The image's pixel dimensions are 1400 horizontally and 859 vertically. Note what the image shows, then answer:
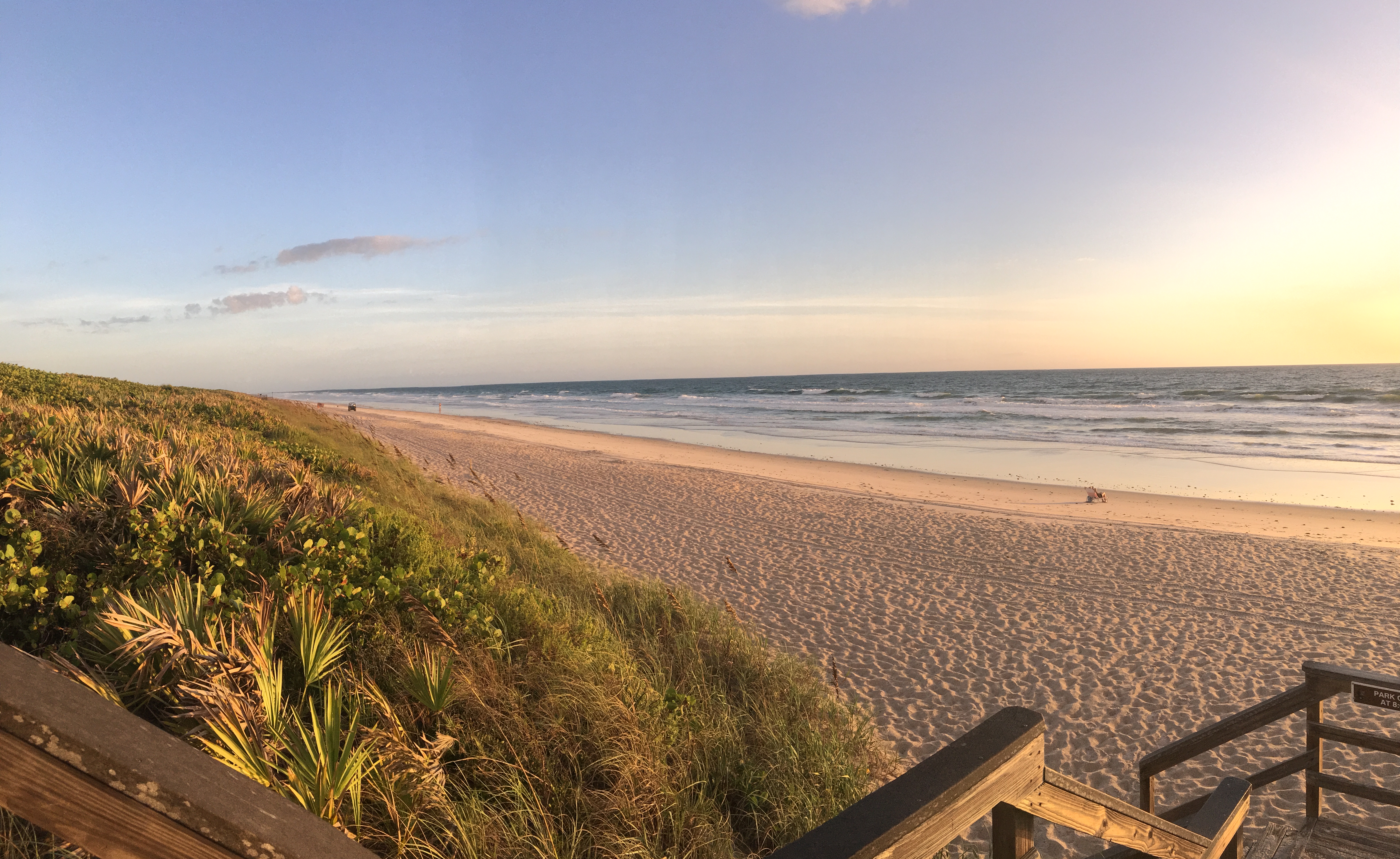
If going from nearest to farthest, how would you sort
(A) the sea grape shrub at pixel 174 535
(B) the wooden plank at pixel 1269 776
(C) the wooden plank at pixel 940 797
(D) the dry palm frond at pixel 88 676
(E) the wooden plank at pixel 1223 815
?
(C) the wooden plank at pixel 940 797, (D) the dry palm frond at pixel 88 676, (E) the wooden plank at pixel 1223 815, (A) the sea grape shrub at pixel 174 535, (B) the wooden plank at pixel 1269 776

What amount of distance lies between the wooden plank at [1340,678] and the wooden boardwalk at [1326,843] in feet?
3.50

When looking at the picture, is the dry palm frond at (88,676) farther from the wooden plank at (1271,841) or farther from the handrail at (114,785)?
the wooden plank at (1271,841)

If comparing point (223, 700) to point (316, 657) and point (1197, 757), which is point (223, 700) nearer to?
point (316, 657)

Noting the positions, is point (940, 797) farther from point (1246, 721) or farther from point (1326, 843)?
point (1326, 843)

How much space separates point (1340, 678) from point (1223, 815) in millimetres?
1888

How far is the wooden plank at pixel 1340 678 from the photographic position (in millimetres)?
3615

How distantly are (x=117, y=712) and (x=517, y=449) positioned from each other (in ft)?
90.9

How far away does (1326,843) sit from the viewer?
4.32 m

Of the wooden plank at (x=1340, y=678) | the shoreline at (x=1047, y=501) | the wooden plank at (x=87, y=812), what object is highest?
the wooden plank at (x=87, y=812)

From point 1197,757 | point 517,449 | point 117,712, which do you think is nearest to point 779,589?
point 1197,757

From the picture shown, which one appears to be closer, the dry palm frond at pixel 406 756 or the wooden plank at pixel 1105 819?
the wooden plank at pixel 1105 819

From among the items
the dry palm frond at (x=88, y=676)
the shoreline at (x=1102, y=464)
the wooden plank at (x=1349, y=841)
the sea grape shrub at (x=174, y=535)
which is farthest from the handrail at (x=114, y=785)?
the shoreline at (x=1102, y=464)

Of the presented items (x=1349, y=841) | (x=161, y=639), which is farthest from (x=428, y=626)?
(x=1349, y=841)

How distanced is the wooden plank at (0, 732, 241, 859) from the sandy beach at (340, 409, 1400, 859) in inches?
224
